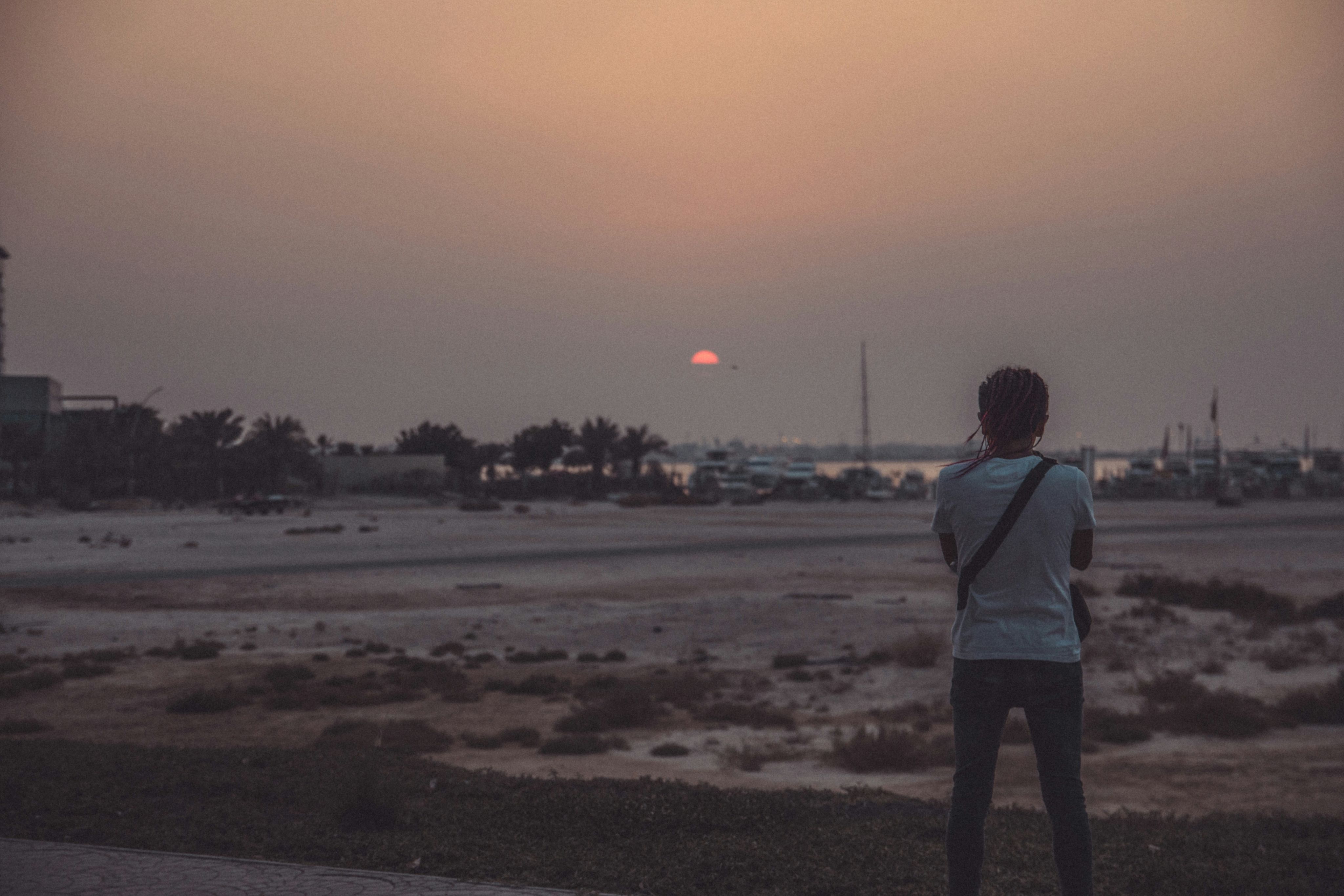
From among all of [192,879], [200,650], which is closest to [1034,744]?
[192,879]

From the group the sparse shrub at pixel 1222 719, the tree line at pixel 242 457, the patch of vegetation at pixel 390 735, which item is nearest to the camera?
the patch of vegetation at pixel 390 735

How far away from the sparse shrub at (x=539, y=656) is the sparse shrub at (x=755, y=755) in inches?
321

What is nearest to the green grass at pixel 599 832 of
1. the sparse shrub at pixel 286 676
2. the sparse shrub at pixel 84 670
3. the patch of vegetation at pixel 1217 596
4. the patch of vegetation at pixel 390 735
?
the patch of vegetation at pixel 390 735

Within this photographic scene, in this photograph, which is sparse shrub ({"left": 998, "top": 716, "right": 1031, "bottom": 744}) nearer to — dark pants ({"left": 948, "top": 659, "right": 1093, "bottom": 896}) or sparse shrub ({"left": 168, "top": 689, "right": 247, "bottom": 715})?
sparse shrub ({"left": 168, "top": 689, "right": 247, "bottom": 715})

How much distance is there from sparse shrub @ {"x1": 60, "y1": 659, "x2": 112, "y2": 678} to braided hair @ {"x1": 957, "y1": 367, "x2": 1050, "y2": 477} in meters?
20.2

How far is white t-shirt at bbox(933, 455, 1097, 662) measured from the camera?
3656mm

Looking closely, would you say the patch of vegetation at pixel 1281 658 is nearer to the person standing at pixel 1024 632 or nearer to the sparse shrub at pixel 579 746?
the sparse shrub at pixel 579 746

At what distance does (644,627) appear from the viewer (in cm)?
2667

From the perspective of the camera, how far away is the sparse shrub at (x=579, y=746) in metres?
15.0

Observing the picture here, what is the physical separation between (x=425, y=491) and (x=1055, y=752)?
10862 centimetres

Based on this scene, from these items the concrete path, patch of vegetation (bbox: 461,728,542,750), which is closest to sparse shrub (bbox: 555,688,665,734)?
patch of vegetation (bbox: 461,728,542,750)

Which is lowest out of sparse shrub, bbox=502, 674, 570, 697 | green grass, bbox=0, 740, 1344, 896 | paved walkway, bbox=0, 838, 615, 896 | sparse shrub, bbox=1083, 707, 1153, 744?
sparse shrub, bbox=1083, 707, 1153, 744

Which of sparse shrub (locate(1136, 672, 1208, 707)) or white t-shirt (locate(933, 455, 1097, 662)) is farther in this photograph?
sparse shrub (locate(1136, 672, 1208, 707))

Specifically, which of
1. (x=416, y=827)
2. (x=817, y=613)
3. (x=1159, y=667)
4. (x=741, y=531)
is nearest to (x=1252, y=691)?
(x=1159, y=667)
